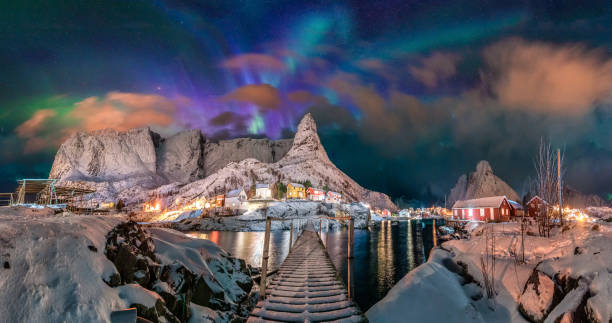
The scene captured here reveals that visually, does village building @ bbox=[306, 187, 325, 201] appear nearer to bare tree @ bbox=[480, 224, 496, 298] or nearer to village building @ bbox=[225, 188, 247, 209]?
village building @ bbox=[225, 188, 247, 209]

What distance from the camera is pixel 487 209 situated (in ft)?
184

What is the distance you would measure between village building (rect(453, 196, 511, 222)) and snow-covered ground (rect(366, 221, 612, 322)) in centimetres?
5048

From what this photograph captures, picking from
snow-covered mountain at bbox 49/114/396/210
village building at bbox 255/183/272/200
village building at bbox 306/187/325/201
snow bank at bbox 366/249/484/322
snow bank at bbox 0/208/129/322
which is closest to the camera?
snow bank at bbox 0/208/129/322

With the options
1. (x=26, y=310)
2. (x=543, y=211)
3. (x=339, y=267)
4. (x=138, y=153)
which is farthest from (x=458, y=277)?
(x=138, y=153)

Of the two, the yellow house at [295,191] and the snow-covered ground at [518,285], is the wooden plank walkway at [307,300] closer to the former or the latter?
the snow-covered ground at [518,285]

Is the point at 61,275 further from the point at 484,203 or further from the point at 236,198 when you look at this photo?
the point at 236,198

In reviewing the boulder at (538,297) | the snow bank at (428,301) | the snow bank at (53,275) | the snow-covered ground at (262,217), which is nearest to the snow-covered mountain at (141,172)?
the snow-covered ground at (262,217)

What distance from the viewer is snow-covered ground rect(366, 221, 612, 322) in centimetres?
646

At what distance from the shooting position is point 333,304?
30.0ft

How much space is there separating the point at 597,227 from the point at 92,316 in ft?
57.9

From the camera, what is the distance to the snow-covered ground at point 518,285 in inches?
254

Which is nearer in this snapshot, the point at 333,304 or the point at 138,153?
the point at 333,304

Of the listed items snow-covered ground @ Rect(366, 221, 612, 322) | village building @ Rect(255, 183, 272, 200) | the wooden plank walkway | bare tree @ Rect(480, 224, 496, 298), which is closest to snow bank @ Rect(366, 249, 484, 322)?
snow-covered ground @ Rect(366, 221, 612, 322)

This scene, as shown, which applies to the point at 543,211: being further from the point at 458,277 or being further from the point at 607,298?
the point at 607,298
